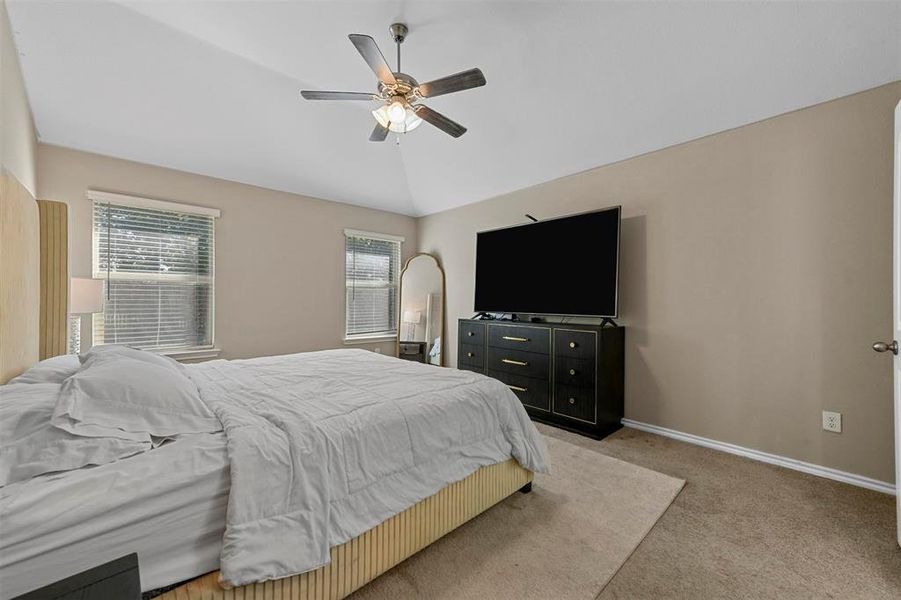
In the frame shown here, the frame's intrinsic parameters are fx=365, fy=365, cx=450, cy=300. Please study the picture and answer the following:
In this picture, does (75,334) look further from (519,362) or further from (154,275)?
(519,362)

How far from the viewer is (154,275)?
3402 millimetres

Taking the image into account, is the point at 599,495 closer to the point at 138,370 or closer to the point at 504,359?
the point at 504,359

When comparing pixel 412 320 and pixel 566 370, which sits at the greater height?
pixel 412 320

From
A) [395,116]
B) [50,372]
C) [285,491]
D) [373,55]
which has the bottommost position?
[285,491]

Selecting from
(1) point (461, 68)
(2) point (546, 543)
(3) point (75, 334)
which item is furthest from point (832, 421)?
(3) point (75, 334)

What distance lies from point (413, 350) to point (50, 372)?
3608 mm

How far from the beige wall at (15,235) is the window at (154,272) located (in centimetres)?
100

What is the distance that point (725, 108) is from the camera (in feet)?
8.63

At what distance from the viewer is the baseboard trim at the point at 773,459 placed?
7.20 feet

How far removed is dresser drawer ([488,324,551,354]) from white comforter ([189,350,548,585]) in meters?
1.37

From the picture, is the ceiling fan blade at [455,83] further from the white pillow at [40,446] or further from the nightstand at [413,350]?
the nightstand at [413,350]

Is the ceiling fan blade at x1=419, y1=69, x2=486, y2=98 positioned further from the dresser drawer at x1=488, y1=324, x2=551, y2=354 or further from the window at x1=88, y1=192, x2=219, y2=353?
the window at x1=88, y1=192, x2=219, y2=353

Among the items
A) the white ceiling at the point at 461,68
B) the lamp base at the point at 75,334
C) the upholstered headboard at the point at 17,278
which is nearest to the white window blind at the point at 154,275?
the lamp base at the point at 75,334

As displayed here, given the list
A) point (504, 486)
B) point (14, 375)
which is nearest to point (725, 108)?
point (504, 486)
